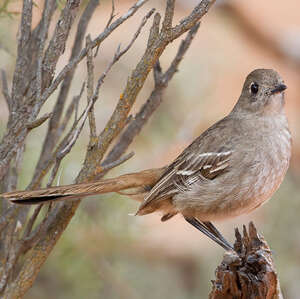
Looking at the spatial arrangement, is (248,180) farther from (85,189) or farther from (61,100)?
(61,100)

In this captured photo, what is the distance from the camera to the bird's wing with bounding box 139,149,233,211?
4136 millimetres

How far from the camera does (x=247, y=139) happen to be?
13.3ft

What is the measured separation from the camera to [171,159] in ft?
33.3

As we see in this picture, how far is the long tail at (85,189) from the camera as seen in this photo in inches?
129

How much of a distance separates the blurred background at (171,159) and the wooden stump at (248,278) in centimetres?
161

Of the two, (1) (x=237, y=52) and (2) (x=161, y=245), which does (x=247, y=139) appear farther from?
(1) (x=237, y=52)

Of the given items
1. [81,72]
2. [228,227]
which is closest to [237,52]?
[81,72]

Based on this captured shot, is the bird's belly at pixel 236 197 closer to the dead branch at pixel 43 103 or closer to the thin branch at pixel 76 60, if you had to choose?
the dead branch at pixel 43 103

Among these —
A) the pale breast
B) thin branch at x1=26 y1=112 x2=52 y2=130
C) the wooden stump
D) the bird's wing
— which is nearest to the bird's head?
the pale breast

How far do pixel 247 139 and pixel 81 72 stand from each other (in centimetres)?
702

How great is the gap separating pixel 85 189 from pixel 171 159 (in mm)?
6624

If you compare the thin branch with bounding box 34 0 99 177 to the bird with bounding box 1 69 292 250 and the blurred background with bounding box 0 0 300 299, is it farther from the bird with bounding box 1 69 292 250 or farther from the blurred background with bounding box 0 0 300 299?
the bird with bounding box 1 69 292 250

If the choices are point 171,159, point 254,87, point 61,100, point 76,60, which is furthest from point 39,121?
point 171,159

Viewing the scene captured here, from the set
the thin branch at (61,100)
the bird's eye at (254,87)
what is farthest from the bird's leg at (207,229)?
the thin branch at (61,100)
